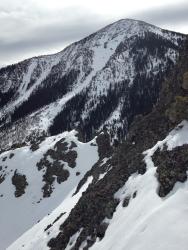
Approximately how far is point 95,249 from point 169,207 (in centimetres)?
913

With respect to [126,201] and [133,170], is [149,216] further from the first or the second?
[133,170]

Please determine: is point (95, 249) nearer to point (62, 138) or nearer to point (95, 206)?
point (95, 206)

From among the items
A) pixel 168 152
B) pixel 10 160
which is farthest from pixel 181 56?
pixel 10 160

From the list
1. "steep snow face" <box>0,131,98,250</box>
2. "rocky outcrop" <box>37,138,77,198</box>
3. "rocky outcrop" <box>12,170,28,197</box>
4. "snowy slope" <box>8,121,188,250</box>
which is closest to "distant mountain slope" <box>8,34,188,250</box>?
"snowy slope" <box>8,121,188,250</box>

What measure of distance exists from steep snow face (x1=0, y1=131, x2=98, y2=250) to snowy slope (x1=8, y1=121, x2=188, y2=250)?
49465 mm

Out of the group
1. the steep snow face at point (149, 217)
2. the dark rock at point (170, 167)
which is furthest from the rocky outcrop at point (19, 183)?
the dark rock at point (170, 167)

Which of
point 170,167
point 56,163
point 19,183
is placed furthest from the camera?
point 56,163

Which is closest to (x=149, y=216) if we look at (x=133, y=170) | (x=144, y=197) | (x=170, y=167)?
(x=144, y=197)

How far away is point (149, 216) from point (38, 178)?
242 feet

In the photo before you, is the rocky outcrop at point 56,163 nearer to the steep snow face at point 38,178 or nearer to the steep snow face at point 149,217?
the steep snow face at point 38,178

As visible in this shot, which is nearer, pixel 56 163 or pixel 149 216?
pixel 149 216

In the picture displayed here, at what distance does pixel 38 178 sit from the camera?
103000 millimetres

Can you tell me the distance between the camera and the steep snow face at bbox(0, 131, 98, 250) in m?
92.1

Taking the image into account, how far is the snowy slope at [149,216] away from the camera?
28077 mm
